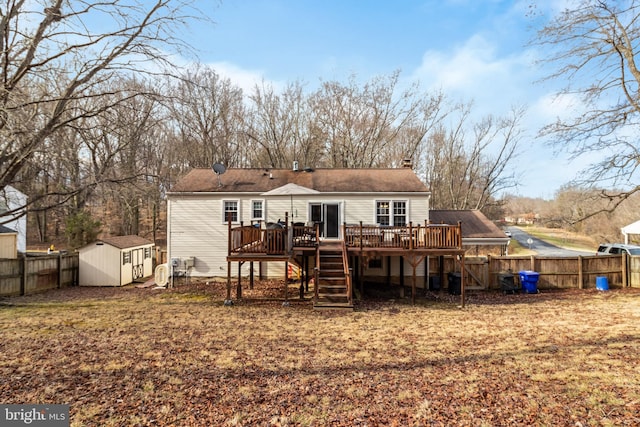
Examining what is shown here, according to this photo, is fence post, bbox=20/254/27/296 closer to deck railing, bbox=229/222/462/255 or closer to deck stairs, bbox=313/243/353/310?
deck railing, bbox=229/222/462/255

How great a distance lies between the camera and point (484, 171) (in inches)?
1268

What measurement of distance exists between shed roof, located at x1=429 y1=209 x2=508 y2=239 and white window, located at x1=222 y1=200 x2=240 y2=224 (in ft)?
32.0

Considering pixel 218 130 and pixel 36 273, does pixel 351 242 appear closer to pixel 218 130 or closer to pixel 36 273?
pixel 36 273

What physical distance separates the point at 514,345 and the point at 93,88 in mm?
10556

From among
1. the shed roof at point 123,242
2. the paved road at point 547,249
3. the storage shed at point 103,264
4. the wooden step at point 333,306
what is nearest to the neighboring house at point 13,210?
the storage shed at point 103,264

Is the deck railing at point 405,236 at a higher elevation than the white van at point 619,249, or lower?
higher

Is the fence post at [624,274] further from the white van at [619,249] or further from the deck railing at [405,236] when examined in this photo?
the deck railing at [405,236]

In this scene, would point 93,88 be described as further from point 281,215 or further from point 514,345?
point 514,345

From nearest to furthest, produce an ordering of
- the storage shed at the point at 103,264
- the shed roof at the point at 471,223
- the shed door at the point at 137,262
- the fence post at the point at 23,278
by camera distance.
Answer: the fence post at the point at 23,278 < the shed roof at the point at 471,223 < the storage shed at the point at 103,264 < the shed door at the point at 137,262

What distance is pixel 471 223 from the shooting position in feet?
55.0

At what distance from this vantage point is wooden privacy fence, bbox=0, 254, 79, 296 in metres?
12.7

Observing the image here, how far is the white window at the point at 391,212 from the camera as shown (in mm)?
14727

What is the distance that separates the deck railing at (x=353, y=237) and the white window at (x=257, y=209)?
2712 mm

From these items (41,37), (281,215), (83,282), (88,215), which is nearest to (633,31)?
(281,215)
